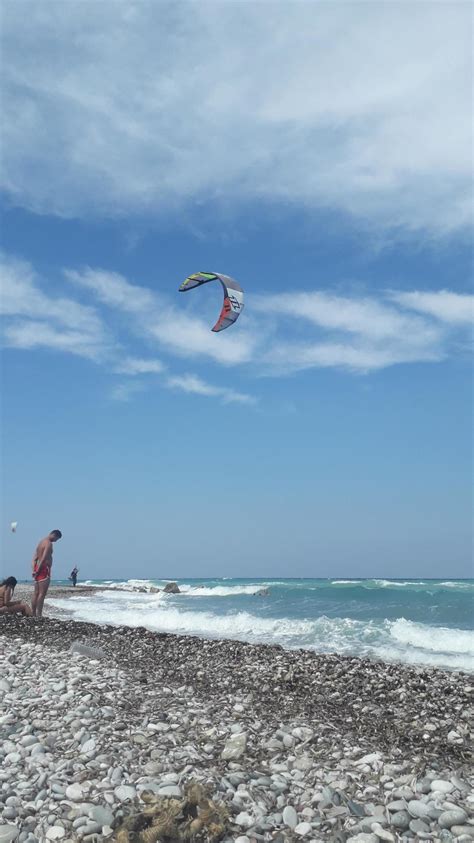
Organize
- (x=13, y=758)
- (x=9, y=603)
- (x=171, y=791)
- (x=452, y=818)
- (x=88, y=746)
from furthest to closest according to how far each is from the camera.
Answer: (x=9, y=603) → (x=88, y=746) → (x=13, y=758) → (x=171, y=791) → (x=452, y=818)

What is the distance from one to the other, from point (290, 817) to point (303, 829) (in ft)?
0.51

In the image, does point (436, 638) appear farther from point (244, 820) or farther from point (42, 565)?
point (244, 820)

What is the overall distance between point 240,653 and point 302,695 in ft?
10.5

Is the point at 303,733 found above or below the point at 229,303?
below

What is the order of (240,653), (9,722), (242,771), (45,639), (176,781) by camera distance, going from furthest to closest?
(45,639) → (240,653) → (9,722) → (242,771) → (176,781)

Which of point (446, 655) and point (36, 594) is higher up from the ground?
point (36, 594)

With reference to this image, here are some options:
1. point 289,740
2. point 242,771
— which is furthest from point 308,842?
point 289,740

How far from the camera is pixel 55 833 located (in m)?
4.21

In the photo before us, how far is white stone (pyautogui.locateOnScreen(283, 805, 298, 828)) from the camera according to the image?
4379 millimetres

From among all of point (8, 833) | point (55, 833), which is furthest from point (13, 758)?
point (55, 833)

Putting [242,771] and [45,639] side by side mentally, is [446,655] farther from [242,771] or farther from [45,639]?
[242,771]

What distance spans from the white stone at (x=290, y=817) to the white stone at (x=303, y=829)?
0.04 meters

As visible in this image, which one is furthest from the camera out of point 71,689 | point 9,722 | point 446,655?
point 446,655

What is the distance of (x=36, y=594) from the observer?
50.8 feet
